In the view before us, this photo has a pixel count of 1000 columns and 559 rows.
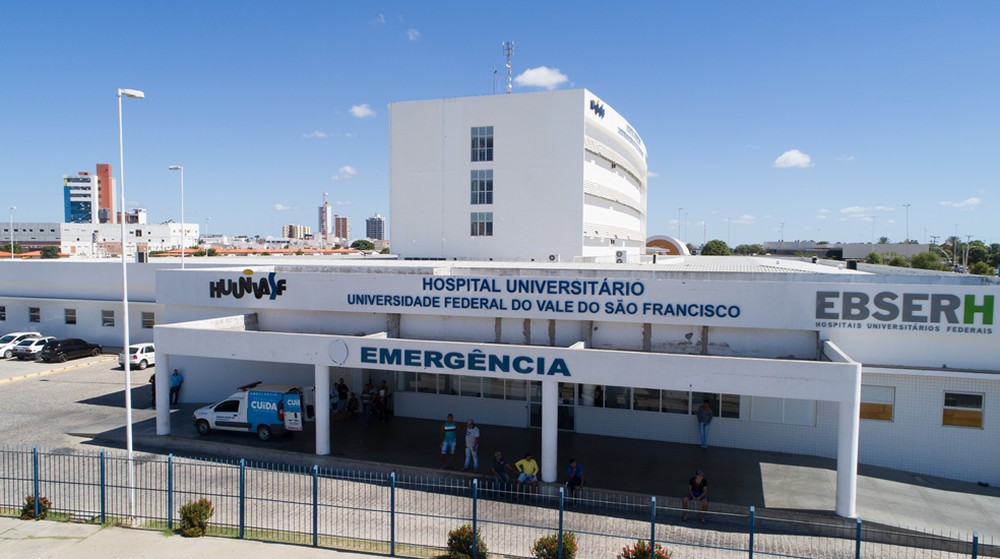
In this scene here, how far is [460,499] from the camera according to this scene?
14.5m

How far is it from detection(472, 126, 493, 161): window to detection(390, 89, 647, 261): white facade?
6 cm

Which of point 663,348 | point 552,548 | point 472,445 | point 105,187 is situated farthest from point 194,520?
point 105,187

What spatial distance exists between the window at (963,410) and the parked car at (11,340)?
3880cm

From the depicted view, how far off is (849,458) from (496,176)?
30235mm

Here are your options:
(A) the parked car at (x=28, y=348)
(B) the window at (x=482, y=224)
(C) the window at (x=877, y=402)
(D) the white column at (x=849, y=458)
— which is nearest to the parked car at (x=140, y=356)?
(A) the parked car at (x=28, y=348)

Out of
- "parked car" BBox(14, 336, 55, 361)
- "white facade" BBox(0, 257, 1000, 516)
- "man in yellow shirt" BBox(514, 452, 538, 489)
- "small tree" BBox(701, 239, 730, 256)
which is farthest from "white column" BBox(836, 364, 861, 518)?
"small tree" BBox(701, 239, 730, 256)

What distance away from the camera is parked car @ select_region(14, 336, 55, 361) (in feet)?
102

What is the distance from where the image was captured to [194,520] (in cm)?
1198

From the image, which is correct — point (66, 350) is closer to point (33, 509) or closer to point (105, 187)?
point (33, 509)

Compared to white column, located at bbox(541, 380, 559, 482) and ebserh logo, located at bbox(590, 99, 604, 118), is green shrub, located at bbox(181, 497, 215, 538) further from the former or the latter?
ebserh logo, located at bbox(590, 99, 604, 118)

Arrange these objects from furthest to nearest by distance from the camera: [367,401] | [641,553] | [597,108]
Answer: [597,108], [367,401], [641,553]

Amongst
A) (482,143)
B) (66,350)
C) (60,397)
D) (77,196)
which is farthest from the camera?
(77,196)

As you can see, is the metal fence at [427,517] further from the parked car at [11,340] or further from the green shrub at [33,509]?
the parked car at [11,340]

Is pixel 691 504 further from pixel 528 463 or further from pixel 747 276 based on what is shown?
pixel 747 276
